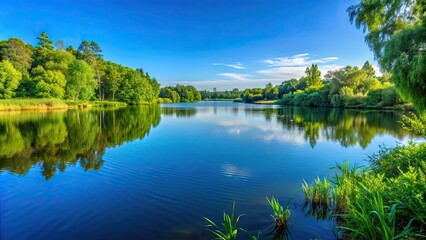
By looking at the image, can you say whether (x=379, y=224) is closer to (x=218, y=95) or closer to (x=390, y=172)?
(x=390, y=172)

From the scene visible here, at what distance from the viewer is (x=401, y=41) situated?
10.0 m

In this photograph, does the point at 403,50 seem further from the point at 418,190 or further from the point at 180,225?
the point at 180,225

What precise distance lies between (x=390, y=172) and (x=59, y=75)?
180ft

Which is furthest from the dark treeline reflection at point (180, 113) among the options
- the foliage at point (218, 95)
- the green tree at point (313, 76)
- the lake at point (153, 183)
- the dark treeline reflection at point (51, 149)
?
the foliage at point (218, 95)

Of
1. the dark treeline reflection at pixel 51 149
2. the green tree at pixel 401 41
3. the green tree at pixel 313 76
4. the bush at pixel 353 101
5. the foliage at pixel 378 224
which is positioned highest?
the green tree at pixel 313 76

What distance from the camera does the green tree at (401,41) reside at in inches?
371

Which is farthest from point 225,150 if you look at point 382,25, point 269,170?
point 382,25

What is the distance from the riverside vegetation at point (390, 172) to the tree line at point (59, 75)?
49355 mm

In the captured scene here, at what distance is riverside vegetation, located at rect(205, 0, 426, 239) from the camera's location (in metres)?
3.69

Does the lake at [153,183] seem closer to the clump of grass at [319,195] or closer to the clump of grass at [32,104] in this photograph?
the clump of grass at [319,195]

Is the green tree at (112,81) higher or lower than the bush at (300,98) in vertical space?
higher

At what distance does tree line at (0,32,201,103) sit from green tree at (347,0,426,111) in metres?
48.9

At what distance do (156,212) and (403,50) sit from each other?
11508mm

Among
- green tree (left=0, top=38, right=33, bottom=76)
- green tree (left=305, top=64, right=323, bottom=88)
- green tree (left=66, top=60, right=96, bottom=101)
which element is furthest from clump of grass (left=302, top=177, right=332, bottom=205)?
green tree (left=305, top=64, right=323, bottom=88)
